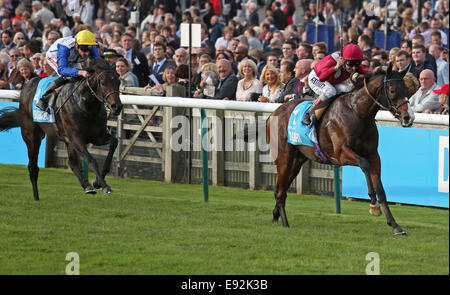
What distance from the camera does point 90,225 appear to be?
7480mm

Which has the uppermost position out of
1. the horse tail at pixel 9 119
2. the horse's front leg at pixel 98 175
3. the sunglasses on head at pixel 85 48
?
the sunglasses on head at pixel 85 48

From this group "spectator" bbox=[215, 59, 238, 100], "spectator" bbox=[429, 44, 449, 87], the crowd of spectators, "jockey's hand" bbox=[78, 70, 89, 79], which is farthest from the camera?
"spectator" bbox=[429, 44, 449, 87]

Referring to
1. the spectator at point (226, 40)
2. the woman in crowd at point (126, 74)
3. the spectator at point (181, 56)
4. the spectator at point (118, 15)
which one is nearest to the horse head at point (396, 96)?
the woman in crowd at point (126, 74)

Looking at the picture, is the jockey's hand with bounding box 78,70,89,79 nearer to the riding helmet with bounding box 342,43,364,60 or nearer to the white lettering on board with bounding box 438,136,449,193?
the riding helmet with bounding box 342,43,364,60

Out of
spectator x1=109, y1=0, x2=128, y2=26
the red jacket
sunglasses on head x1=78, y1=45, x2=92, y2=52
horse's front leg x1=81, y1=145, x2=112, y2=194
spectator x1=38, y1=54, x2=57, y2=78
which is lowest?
horse's front leg x1=81, y1=145, x2=112, y2=194

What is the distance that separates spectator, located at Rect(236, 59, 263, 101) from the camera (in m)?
10.2

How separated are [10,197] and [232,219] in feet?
8.61

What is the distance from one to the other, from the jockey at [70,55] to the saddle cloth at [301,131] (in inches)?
82.7

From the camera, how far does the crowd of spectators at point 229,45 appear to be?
998 cm

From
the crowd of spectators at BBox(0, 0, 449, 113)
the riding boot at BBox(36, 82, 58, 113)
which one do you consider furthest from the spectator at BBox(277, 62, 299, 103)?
the riding boot at BBox(36, 82, 58, 113)

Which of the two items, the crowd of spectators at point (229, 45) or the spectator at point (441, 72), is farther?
the spectator at point (441, 72)

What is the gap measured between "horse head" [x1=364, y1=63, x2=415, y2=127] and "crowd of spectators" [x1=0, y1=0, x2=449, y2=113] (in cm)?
15

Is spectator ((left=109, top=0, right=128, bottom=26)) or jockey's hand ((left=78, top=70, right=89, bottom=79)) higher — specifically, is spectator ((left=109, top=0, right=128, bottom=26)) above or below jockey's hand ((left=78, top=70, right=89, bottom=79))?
above

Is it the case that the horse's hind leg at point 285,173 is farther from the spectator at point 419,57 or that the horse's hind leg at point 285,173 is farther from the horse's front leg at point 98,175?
the spectator at point 419,57
